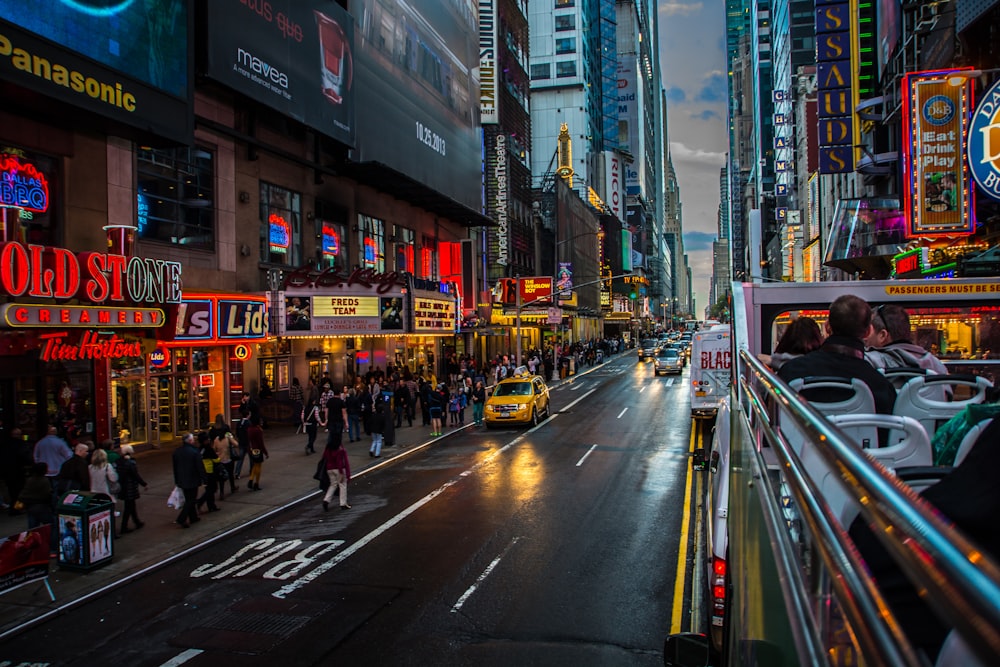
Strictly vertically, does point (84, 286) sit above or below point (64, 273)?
below

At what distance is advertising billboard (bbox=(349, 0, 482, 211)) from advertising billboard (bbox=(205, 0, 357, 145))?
1.77 meters

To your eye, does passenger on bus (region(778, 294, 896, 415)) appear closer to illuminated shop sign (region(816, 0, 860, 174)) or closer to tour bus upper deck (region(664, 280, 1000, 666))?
tour bus upper deck (region(664, 280, 1000, 666))

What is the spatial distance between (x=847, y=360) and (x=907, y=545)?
3.91 meters

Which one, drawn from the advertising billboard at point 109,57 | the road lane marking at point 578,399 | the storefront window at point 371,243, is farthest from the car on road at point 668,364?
the advertising billboard at point 109,57

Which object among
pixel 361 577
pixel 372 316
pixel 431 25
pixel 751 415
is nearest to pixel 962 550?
pixel 751 415

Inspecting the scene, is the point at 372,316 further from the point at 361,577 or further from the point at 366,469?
the point at 361,577

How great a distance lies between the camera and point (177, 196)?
21.8 m

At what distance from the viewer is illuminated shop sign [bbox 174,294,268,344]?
20156 millimetres

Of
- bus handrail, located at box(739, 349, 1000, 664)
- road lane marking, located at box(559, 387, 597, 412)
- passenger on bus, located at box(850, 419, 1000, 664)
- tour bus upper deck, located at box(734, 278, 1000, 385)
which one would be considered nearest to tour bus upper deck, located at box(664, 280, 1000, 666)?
bus handrail, located at box(739, 349, 1000, 664)

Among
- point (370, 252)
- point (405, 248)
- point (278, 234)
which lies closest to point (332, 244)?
point (370, 252)

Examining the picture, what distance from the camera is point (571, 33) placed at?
114938 millimetres

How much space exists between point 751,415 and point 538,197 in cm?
7002

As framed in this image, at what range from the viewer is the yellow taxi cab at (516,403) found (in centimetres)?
2453

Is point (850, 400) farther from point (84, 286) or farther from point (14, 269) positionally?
point (84, 286)
